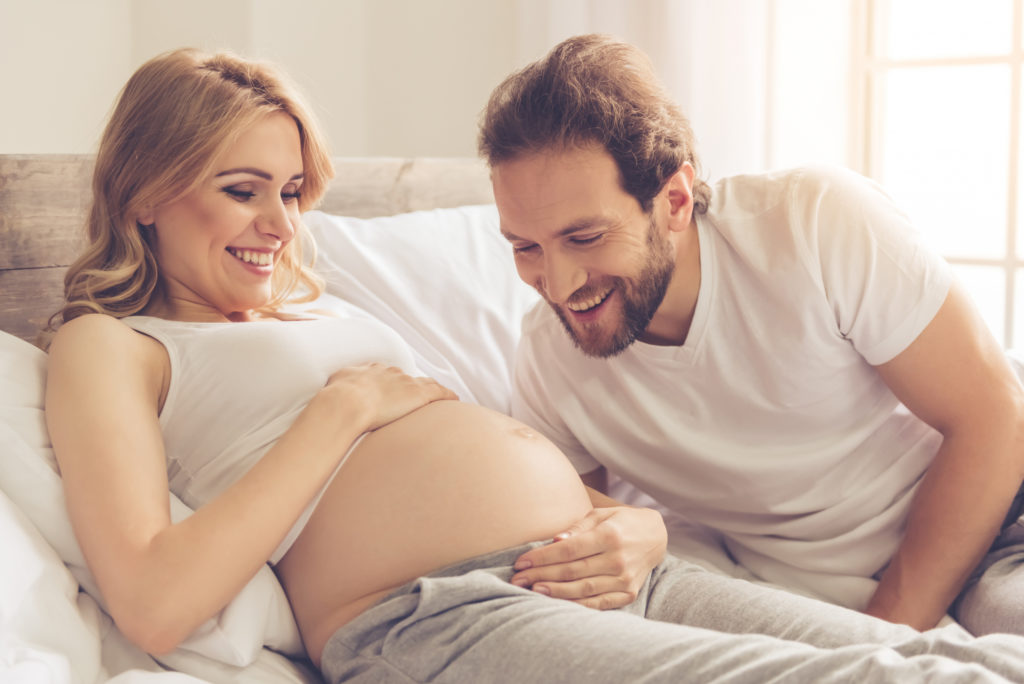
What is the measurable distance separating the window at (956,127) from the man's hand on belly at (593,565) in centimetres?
149

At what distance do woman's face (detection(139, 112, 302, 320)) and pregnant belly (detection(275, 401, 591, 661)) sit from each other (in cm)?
32

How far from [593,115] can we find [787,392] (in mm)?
469

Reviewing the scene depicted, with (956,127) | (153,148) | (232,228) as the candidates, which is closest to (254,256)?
(232,228)

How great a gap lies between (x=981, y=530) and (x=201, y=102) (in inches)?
45.4

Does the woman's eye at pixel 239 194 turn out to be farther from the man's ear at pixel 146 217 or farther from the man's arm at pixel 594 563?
the man's arm at pixel 594 563

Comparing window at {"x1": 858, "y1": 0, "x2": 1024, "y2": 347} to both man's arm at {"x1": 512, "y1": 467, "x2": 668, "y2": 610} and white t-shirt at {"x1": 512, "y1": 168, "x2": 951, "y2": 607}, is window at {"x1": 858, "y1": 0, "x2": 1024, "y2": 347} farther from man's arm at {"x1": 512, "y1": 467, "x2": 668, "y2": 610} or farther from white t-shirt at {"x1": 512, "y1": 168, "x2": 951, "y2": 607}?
man's arm at {"x1": 512, "y1": 467, "x2": 668, "y2": 610}

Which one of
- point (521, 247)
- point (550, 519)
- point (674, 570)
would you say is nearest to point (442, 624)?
point (550, 519)

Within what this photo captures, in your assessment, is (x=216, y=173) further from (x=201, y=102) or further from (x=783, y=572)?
(x=783, y=572)

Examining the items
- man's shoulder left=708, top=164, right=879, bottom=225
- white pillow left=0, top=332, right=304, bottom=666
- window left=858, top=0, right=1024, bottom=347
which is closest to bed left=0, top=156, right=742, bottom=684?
white pillow left=0, top=332, right=304, bottom=666

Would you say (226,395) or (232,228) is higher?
(232,228)

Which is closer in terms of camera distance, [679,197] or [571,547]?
[571,547]

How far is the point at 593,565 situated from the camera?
1072 mm

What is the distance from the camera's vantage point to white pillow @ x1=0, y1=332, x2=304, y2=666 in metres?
1.02

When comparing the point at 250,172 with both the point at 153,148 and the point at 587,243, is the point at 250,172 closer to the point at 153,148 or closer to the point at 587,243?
the point at 153,148
